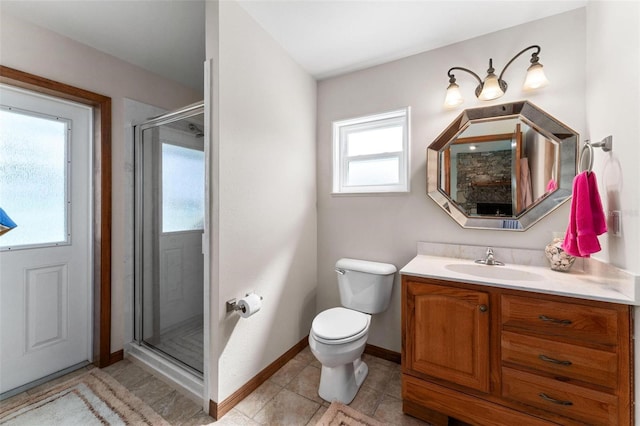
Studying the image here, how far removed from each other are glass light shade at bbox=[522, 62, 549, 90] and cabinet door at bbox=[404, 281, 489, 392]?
1278mm

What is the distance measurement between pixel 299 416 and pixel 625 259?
1.79 m

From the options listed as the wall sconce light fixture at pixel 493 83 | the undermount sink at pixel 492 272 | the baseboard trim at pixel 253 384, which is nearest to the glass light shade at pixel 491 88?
the wall sconce light fixture at pixel 493 83

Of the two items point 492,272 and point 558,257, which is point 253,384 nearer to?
point 492,272

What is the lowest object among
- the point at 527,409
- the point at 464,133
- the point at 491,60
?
the point at 527,409

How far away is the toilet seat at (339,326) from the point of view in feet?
4.94

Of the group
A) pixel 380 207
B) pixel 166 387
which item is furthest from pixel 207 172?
pixel 166 387

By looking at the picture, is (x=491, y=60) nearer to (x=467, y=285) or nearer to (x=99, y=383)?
(x=467, y=285)

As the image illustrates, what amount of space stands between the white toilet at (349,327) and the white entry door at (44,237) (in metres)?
1.81

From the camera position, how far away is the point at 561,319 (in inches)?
44.6

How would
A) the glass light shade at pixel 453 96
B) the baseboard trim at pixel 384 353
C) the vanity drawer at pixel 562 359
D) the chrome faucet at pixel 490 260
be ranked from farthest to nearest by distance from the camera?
1. the baseboard trim at pixel 384 353
2. the glass light shade at pixel 453 96
3. the chrome faucet at pixel 490 260
4. the vanity drawer at pixel 562 359

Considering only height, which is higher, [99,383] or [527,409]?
[527,409]

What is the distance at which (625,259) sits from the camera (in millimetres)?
1120

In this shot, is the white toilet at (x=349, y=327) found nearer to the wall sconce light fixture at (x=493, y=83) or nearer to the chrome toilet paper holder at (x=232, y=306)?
the chrome toilet paper holder at (x=232, y=306)

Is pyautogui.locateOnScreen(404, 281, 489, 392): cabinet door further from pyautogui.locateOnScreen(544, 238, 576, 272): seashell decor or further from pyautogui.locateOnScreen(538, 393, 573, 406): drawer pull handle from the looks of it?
pyautogui.locateOnScreen(544, 238, 576, 272): seashell decor
